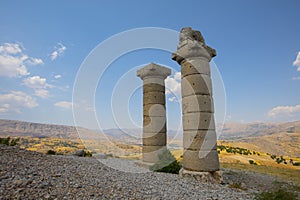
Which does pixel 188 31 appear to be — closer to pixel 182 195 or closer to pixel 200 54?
pixel 200 54

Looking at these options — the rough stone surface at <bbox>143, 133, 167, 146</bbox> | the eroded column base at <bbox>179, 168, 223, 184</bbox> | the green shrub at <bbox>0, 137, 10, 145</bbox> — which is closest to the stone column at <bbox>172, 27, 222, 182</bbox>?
the eroded column base at <bbox>179, 168, 223, 184</bbox>

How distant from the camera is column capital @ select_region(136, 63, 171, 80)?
11.4 metres

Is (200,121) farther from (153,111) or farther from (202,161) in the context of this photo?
(153,111)

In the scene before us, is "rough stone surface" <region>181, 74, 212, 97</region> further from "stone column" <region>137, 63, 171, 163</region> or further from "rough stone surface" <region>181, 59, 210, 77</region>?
"stone column" <region>137, 63, 171, 163</region>

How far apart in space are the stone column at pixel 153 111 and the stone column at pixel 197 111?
2953 mm

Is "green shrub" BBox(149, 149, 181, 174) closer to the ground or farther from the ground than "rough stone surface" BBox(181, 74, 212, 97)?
closer to the ground

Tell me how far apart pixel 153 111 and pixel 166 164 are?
2.94 meters

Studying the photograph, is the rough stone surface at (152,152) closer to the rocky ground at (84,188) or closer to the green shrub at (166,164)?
the green shrub at (166,164)

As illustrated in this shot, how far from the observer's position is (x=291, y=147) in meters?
43.6

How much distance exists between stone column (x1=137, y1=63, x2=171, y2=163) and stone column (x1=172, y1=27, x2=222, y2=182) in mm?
2953

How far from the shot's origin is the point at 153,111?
11.2 metres

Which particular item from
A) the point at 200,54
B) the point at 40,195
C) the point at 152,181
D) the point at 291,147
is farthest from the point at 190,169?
the point at 291,147

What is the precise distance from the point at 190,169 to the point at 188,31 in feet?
18.9

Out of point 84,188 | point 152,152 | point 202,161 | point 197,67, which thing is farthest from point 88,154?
point 197,67
